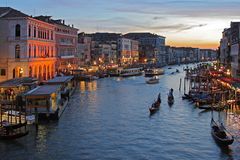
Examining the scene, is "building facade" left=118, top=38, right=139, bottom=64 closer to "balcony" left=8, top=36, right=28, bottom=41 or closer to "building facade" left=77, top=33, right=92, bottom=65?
"building facade" left=77, top=33, right=92, bottom=65

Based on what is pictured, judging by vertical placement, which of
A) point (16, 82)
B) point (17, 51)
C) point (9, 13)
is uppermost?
point (9, 13)

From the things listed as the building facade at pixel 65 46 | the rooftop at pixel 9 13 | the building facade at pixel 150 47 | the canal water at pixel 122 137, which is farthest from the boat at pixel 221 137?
the building facade at pixel 150 47

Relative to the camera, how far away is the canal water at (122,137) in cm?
1556

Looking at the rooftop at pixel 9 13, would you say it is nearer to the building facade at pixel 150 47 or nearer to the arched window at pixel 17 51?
the arched window at pixel 17 51

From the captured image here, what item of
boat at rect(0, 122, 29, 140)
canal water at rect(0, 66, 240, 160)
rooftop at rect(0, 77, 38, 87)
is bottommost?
canal water at rect(0, 66, 240, 160)

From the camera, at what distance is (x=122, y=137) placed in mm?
18266

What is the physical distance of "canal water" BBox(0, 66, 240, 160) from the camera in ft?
51.1

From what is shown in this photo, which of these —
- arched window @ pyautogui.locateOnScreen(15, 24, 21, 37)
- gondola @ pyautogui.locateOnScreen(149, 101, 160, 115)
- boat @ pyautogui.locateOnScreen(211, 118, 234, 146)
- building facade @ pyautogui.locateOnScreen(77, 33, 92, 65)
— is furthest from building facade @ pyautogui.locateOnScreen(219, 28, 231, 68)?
boat @ pyautogui.locateOnScreen(211, 118, 234, 146)

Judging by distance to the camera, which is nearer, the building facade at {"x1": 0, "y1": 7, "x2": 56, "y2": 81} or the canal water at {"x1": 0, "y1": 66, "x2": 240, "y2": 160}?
the canal water at {"x1": 0, "y1": 66, "x2": 240, "y2": 160}

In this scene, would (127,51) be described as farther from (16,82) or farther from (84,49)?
(16,82)

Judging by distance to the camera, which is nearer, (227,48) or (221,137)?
(221,137)

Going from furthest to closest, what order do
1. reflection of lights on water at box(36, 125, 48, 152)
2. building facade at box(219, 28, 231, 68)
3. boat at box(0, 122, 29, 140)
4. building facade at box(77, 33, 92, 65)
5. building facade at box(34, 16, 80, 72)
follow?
1. building facade at box(77, 33, 92, 65)
2. building facade at box(34, 16, 80, 72)
3. building facade at box(219, 28, 231, 68)
4. boat at box(0, 122, 29, 140)
5. reflection of lights on water at box(36, 125, 48, 152)

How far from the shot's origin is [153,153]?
52.0 ft

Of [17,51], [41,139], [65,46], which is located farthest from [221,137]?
[65,46]
